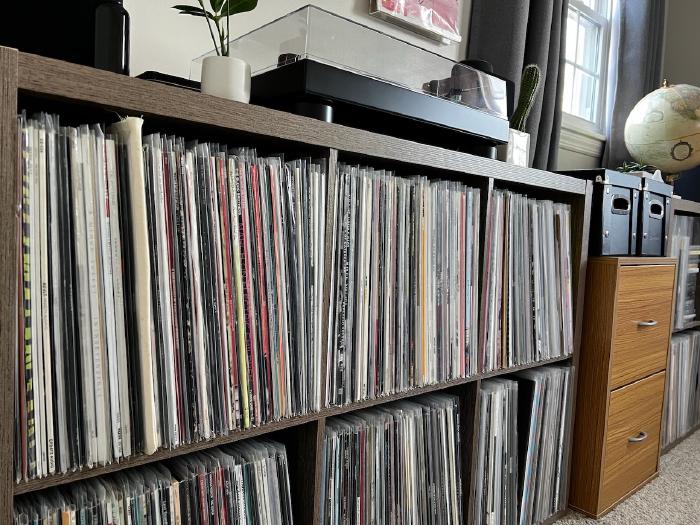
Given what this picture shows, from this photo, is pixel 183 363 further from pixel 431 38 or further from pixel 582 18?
pixel 582 18

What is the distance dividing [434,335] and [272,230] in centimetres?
41

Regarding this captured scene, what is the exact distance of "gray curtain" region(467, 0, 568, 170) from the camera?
69.3 inches

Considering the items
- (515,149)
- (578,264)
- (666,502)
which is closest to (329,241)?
(515,149)

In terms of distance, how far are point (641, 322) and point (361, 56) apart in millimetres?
1097

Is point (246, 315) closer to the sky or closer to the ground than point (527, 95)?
closer to the ground

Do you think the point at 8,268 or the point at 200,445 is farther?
the point at 200,445

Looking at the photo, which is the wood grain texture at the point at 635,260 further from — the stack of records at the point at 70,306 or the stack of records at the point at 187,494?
the stack of records at the point at 70,306

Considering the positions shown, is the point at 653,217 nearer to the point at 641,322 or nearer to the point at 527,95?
the point at 641,322

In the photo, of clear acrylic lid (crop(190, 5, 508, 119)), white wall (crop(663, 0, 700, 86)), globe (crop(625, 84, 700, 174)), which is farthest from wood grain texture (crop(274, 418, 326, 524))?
white wall (crop(663, 0, 700, 86))

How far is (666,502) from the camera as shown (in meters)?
1.60

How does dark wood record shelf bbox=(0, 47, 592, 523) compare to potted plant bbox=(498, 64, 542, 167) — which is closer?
dark wood record shelf bbox=(0, 47, 592, 523)

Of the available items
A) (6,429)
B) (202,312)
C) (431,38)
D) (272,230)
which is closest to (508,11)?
(431,38)

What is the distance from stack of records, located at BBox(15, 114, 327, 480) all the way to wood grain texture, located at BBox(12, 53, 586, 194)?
4 cm

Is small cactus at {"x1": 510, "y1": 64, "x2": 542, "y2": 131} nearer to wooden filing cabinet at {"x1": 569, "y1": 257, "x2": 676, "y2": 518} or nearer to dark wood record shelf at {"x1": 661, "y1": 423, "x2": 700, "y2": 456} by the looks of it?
wooden filing cabinet at {"x1": 569, "y1": 257, "x2": 676, "y2": 518}
